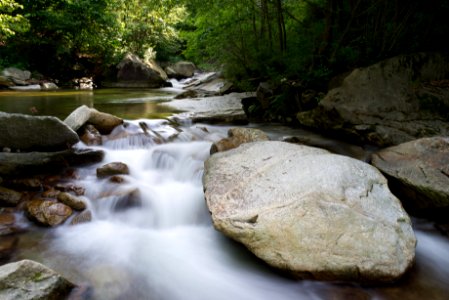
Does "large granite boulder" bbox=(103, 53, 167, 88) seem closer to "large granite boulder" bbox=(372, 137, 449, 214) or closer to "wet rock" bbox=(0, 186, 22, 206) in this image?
"wet rock" bbox=(0, 186, 22, 206)

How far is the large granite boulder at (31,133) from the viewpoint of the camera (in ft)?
14.6

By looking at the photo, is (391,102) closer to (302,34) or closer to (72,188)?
(302,34)

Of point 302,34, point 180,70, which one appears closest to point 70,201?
point 302,34

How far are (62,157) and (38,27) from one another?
1597cm

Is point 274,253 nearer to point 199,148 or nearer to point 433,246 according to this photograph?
point 433,246

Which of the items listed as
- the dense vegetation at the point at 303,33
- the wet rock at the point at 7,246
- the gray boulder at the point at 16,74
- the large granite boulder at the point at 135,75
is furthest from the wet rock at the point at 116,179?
the large granite boulder at the point at 135,75

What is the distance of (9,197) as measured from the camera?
3996 mm

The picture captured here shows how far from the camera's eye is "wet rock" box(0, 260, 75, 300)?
7.42 ft

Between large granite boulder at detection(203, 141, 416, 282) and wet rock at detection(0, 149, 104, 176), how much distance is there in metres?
2.29

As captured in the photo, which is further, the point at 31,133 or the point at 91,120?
the point at 91,120

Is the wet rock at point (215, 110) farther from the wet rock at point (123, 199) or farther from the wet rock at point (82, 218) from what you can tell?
the wet rock at point (82, 218)

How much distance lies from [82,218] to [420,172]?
4124 mm

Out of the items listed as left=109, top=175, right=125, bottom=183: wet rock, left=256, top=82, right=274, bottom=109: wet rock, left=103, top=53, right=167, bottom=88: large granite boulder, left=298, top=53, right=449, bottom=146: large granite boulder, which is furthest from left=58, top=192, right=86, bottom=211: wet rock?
left=103, top=53, right=167, bottom=88: large granite boulder

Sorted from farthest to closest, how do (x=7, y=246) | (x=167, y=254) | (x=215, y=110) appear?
(x=215, y=110) < (x=167, y=254) < (x=7, y=246)
